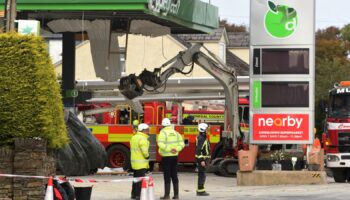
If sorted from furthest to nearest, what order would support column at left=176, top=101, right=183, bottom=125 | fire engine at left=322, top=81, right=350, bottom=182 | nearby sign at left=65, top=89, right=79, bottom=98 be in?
support column at left=176, top=101, right=183, bottom=125 → nearby sign at left=65, top=89, right=79, bottom=98 → fire engine at left=322, top=81, right=350, bottom=182

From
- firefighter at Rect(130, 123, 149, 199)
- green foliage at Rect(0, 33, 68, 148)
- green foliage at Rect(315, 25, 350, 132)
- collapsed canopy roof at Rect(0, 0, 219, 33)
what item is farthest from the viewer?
green foliage at Rect(315, 25, 350, 132)

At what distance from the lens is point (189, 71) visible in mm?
30672

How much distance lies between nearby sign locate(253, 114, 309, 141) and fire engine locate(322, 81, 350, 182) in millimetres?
1431

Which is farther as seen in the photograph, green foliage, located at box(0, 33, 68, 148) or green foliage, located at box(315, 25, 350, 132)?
green foliage, located at box(315, 25, 350, 132)

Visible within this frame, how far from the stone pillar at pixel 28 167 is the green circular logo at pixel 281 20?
482 inches

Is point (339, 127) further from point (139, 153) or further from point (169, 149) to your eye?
point (139, 153)

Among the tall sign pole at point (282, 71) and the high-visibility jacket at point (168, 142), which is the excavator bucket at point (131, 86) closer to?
the tall sign pole at point (282, 71)

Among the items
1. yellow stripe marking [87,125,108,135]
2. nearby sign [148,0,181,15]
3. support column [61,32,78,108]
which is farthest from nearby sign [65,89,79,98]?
nearby sign [148,0,181,15]

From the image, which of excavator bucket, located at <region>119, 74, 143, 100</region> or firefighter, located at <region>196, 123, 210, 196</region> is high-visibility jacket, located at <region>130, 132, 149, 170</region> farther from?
excavator bucket, located at <region>119, 74, 143, 100</region>

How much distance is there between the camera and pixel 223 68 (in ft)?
101

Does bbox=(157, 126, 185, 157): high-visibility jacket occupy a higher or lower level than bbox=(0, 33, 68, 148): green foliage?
lower

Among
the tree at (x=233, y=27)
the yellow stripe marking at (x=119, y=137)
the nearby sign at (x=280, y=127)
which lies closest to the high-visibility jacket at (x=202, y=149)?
the nearby sign at (x=280, y=127)

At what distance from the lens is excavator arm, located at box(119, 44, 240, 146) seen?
30.2m

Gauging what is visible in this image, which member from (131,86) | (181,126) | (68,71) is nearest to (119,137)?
(181,126)
